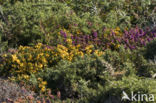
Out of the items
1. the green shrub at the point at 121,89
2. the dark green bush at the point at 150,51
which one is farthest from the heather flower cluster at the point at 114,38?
the green shrub at the point at 121,89

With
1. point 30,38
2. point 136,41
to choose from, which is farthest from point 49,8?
point 136,41

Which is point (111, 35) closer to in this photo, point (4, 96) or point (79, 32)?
point (79, 32)

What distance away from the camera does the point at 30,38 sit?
682cm

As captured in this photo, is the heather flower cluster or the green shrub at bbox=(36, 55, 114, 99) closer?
the green shrub at bbox=(36, 55, 114, 99)

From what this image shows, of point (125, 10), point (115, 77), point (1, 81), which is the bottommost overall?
point (1, 81)

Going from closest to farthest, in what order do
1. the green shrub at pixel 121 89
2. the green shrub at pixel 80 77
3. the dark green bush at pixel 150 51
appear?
the green shrub at pixel 121 89
the green shrub at pixel 80 77
the dark green bush at pixel 150 51

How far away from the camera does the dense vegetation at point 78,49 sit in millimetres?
4727

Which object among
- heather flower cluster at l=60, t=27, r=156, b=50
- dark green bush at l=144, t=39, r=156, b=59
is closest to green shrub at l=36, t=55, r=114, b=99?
dark green bush at l=144, t=39, r=156, b=59

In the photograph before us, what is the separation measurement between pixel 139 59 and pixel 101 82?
0.90m

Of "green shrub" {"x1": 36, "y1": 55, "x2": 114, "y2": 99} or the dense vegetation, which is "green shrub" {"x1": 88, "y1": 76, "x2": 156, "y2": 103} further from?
"green shrub" {"x1": 36, "y1": 55, "x2": 114, "y2": 99}

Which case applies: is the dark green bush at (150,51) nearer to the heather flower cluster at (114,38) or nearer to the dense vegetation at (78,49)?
the dense vegetation at (78,49)

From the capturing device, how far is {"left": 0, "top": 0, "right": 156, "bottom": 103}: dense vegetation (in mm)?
4727

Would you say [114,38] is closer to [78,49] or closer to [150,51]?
[78,49]

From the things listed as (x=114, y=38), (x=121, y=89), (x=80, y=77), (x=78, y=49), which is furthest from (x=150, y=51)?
(x=121, y=89)
